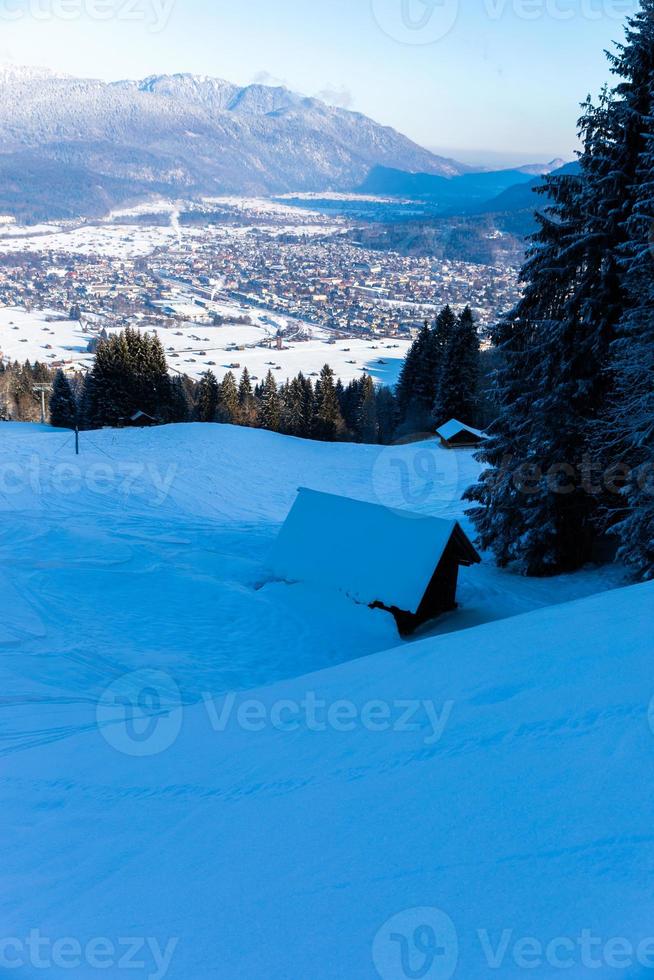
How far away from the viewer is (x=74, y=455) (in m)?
32.8

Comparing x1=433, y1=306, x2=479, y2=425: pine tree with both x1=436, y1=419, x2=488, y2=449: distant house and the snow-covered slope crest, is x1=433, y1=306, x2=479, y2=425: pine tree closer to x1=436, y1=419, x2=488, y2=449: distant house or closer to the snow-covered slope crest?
x1=436, y1=419, x2=488, y2=449: distant house

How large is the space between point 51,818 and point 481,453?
14.3 meters

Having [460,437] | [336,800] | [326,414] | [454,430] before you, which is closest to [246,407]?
[326,414]

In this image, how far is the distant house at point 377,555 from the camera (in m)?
15.4

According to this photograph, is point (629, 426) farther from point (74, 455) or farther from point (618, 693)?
point (74, 455)

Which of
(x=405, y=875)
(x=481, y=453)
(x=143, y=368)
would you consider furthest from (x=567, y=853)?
(x=143, y=368)

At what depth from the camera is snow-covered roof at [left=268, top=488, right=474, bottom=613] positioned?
50.6 feet

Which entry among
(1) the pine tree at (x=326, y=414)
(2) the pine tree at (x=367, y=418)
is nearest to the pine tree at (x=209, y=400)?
(1) the pine tree at (x=326, y=414)

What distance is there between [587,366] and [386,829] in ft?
45.1

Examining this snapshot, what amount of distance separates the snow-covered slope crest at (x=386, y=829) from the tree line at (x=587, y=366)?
7412 mm

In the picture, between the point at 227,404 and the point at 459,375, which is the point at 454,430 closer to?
the point at 459,375

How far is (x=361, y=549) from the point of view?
16.4 m

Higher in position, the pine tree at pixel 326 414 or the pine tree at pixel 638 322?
the pine tree at pixel 638 322

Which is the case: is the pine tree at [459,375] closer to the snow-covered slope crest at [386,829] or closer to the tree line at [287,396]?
the tree line at [287,396]
